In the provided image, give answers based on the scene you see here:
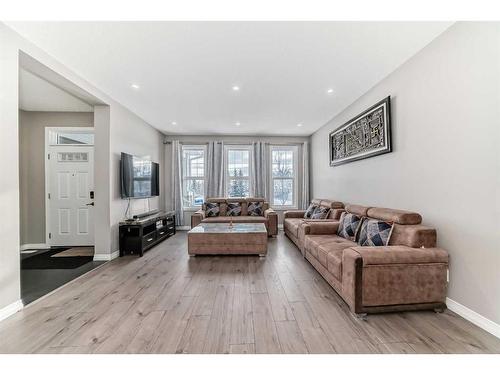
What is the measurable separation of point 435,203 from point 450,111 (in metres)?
0.91

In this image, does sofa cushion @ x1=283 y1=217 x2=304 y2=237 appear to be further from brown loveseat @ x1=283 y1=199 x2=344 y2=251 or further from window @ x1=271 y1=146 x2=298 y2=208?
window @ x1=271 y1=146 x2=298 y2=208

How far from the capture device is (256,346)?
1.68 metres

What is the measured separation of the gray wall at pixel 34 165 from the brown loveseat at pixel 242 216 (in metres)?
2.92

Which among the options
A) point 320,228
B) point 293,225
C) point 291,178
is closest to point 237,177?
point 291,178

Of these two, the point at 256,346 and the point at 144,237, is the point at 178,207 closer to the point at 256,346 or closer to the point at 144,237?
the point at 144,237

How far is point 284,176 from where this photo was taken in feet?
22.4

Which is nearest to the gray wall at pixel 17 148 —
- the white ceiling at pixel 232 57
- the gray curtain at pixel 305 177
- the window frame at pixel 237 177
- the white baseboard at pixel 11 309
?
the white baseboard at pixel 11 309

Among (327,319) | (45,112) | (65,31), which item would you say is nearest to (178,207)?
(45,112)

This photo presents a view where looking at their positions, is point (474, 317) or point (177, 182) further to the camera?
point (177, 182)

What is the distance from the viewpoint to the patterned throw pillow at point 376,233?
8.45 feet

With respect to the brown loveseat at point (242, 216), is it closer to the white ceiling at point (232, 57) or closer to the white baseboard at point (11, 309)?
the white ceiling at point (232, 57)

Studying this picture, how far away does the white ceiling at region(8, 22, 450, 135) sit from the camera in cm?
216

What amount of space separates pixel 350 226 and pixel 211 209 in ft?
11.6

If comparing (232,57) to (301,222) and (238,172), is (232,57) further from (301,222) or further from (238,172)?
(238,172)
